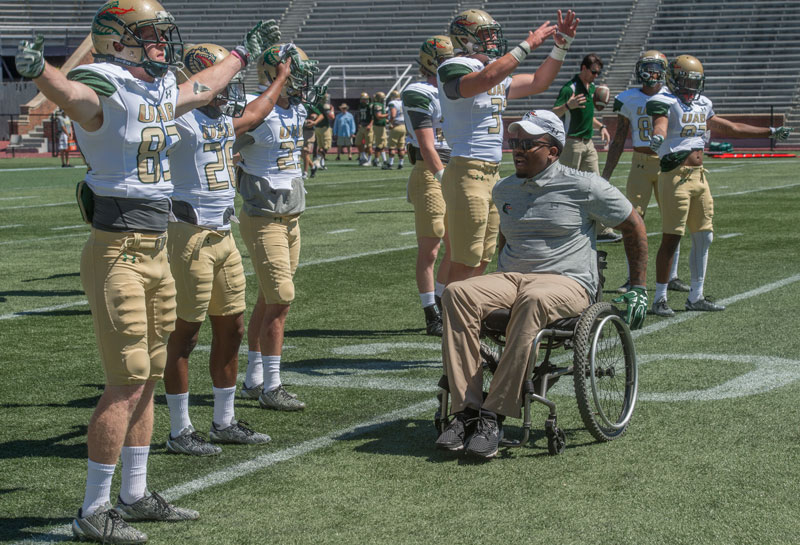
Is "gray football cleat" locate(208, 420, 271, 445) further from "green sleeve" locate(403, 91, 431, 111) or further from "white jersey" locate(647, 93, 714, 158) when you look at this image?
"white jersey" locate(647, 93, 714, 158)

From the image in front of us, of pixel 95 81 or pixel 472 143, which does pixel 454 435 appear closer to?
pixel 95 81

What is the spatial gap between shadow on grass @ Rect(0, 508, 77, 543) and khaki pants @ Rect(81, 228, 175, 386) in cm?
63

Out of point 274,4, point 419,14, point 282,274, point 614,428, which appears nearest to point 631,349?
point 614,428

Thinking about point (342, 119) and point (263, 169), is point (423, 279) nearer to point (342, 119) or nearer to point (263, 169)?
point (263, 169)

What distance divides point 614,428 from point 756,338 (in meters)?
2.75

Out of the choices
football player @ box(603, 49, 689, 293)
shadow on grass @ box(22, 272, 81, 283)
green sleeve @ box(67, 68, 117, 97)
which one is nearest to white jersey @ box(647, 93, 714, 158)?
football player @ box(603, 49, 689, 293)

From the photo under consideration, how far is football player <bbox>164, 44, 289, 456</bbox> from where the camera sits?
5.16 m

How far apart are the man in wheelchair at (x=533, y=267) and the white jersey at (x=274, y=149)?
4.05 ft

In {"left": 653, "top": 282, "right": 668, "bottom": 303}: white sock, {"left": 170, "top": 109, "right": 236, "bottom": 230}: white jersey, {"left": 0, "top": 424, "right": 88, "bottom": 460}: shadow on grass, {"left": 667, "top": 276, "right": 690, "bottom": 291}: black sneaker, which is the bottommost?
{"left": 667, "top": 276, "right": 690, "bottom": 291}: black sneaker

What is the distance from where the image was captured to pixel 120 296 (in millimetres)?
4066

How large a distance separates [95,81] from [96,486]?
1462 mm

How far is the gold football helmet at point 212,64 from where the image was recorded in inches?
209

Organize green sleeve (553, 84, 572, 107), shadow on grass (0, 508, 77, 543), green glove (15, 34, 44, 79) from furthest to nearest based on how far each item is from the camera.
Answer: green sleeve (553, 84, 572, 107), shadow on grass (0, 508, 77, 543), green glove (15, 34, 44, 79)

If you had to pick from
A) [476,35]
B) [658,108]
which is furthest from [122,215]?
[658,108]
